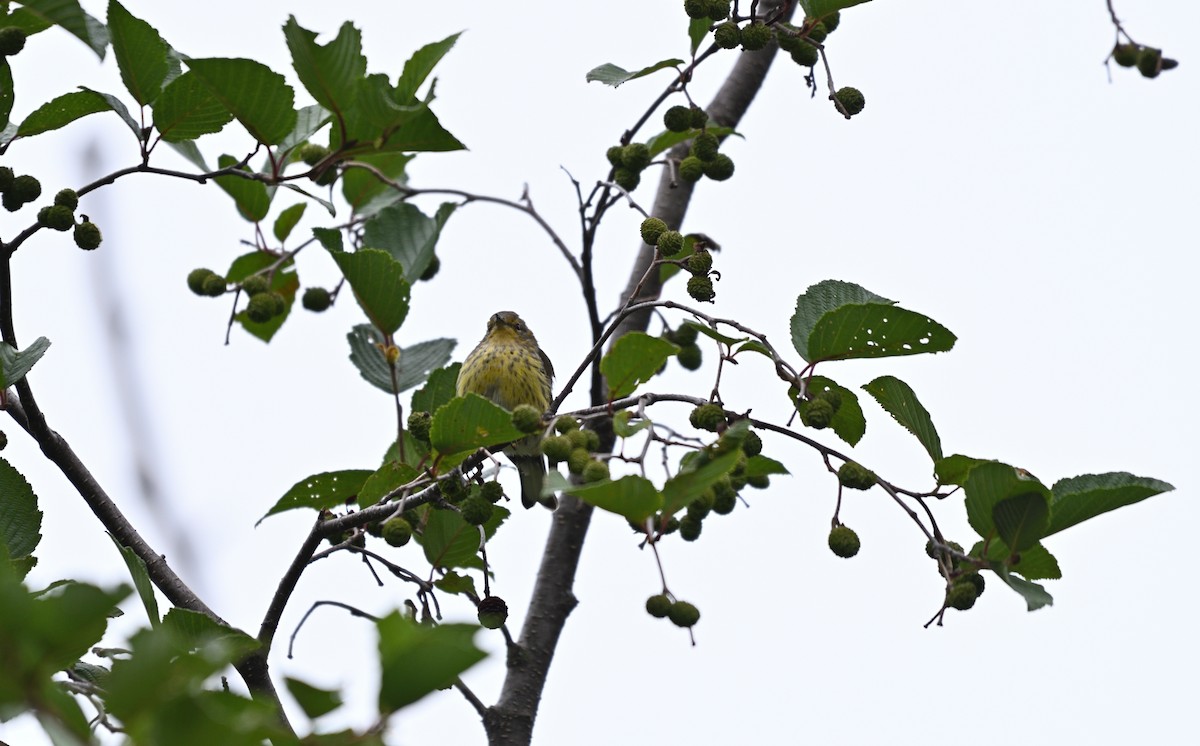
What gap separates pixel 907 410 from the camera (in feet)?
9.50

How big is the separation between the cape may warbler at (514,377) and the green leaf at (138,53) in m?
2.91

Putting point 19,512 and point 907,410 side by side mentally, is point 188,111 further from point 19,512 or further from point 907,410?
point 907,410

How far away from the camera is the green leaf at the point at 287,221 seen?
13.3ft

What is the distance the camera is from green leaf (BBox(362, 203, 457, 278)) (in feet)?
13.1

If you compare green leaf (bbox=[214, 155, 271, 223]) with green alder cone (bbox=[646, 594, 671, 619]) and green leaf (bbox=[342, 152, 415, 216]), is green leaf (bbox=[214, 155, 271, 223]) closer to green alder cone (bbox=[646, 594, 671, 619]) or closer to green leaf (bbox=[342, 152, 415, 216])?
green leaf (bbox=[342, 152, 415, 216])

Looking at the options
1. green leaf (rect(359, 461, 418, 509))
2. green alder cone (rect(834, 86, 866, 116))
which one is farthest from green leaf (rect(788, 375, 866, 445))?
green leaf (rect(359, 461, 418, 509))

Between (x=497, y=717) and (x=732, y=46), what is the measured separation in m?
2.04

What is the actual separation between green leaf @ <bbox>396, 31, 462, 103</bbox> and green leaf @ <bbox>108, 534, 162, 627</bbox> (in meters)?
1.11

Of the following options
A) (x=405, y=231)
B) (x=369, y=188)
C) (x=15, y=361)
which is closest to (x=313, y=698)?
(x=15, y=361)

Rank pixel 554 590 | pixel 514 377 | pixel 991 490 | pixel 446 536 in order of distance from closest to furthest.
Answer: pixel 991 490
pixel 446 536
pixel 554 590
pixel 514 377

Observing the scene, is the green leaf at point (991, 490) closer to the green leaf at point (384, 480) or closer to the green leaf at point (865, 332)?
the green leaf at point (865, 332)

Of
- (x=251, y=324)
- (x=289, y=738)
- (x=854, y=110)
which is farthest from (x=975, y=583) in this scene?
(x=251, y=324)

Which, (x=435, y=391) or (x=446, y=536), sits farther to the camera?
(x=435, y=391)

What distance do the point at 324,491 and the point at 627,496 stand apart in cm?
148
